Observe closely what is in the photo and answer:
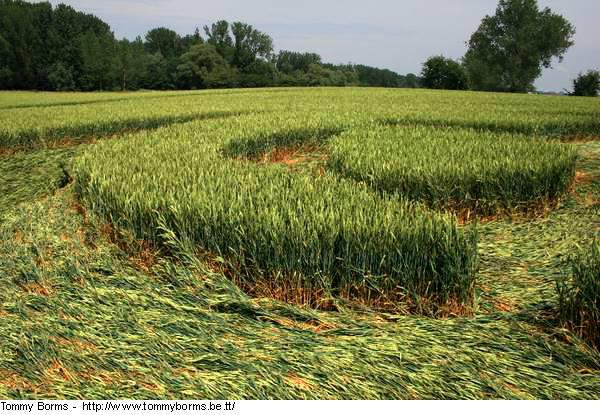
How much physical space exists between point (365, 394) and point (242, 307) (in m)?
1.32

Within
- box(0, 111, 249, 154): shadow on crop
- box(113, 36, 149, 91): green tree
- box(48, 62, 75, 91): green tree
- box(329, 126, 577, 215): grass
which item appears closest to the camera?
box(329, 126, 577, 215): grass

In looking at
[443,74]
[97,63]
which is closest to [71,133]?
[97,63]

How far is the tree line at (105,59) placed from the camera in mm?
64562

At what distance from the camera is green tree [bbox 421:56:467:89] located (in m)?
66.3

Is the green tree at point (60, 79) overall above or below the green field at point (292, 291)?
above

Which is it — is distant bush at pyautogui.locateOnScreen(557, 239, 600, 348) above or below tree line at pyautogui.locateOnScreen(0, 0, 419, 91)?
below

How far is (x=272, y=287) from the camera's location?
12.9 feet

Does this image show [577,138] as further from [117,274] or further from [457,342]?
[117,274]

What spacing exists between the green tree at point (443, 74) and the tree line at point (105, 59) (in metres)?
25.0

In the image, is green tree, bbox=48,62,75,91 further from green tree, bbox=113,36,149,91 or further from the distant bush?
the distant bush

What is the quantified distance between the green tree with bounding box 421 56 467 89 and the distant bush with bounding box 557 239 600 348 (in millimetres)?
69558

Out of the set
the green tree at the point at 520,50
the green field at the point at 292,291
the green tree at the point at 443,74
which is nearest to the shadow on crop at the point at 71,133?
the green field at the point at 292,291

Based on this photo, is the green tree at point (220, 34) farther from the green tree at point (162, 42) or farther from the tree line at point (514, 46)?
the tree line at point (514, 46)

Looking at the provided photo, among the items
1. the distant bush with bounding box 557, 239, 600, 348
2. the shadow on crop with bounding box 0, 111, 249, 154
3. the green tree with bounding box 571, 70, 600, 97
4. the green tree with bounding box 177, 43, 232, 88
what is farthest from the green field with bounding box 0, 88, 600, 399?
the green tree with bounding box 177, 43, 232, 88
